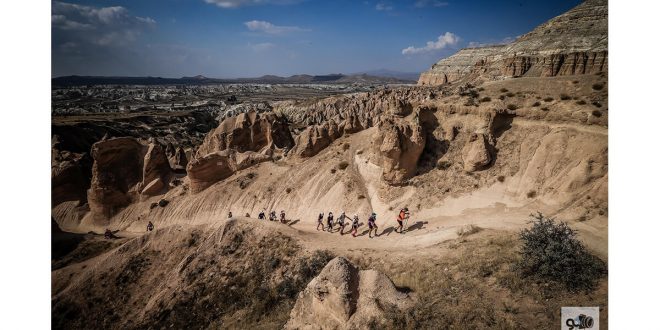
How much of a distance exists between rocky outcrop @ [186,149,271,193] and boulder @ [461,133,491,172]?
671 inches

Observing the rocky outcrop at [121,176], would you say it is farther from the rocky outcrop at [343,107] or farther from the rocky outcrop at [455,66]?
the rocky outcrop at [455,66]

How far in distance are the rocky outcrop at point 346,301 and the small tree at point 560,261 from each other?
4.30 metres

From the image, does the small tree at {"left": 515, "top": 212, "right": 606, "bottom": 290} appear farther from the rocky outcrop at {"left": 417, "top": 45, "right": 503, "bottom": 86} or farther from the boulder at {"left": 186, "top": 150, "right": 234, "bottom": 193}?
the rocky outcrop at {"left": 417, "top": 45, "right": 503, "bottom": 86}

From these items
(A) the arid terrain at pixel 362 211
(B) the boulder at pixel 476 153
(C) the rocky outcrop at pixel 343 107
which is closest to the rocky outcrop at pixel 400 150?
(A) the arid terrain at pixel 362 211

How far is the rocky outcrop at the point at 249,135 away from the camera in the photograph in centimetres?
3597

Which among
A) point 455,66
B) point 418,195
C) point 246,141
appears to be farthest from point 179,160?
point 455,66

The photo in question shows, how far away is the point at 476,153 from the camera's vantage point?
20.9 meters

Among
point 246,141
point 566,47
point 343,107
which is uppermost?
point 343,107

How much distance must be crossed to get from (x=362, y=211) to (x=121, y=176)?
24193 millimetres

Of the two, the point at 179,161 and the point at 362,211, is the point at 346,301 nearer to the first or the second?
the point at 362,211

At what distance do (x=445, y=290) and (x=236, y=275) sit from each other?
9.78 metres

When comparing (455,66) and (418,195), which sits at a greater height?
(455,66)

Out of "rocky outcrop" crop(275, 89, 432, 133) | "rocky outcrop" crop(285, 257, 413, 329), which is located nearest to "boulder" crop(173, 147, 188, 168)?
"rocky outcrop" crop(275, 89, 432, 133)

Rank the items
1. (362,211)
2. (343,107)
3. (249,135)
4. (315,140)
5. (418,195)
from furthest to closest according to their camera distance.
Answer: (343,107), (249,135), (315,140), (362,211), (418,195)
